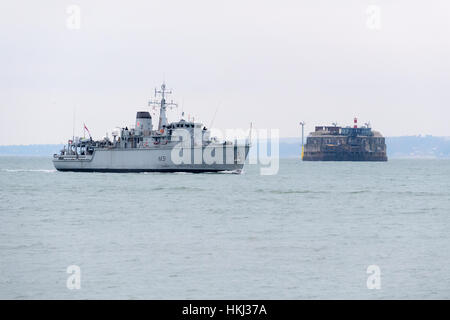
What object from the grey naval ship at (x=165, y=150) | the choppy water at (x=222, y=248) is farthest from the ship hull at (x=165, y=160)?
the choppy water at (x=222, y=248)

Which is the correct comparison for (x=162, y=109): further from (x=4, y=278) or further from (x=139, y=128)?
(x=4, y=278)

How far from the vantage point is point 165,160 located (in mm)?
90000

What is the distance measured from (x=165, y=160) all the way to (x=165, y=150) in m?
1.45

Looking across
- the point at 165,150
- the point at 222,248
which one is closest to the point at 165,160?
the point at 165,150

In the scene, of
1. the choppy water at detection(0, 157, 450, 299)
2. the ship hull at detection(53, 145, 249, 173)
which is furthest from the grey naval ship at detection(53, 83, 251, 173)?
the choppy water at detection(0, 157, 450, 299)

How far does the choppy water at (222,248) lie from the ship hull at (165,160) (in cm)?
3513

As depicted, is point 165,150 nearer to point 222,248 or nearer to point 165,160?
point 165,160

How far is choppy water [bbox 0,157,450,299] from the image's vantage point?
21094mm

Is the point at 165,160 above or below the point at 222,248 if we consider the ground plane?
above

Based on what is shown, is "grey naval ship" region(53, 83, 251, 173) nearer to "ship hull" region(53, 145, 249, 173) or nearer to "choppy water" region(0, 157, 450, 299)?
"ship hull" region(53, 145, 249, 173)

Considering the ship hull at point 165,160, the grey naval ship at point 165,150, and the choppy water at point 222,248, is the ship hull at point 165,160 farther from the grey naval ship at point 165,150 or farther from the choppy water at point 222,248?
the choppy water at point 222,248

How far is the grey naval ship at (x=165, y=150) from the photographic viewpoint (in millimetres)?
88188
